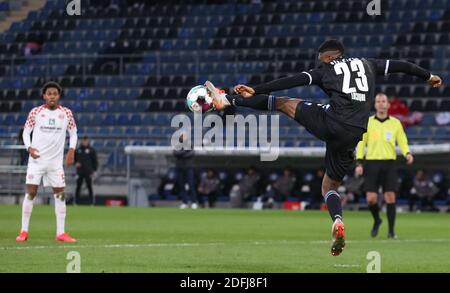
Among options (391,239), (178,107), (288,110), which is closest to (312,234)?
(391,239)

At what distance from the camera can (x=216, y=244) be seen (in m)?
15.1

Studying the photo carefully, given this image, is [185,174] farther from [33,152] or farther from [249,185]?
[33,152]

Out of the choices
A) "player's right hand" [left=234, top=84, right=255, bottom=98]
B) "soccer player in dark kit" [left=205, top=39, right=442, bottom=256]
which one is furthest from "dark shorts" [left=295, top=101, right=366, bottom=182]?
"player's right hand" [left=234, top=84, right=255, bottom=98]

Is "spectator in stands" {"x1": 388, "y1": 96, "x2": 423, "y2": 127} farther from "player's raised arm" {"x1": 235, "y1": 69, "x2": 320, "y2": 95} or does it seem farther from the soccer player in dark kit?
"player's raised arm" {"x1": 235, "y1": 69, "x2": 320, "y2": 95}

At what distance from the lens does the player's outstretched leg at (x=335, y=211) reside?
11062mm

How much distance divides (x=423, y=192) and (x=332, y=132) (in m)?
18.2

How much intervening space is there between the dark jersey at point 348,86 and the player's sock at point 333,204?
955mm

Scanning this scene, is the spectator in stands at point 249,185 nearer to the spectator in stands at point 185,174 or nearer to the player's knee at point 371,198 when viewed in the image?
the spectator in stands at point 185,174

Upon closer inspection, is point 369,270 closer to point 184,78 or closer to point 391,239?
point 391,239

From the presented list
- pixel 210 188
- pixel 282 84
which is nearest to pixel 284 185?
pixel 210 188

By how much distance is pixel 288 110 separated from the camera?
11859 millimetres

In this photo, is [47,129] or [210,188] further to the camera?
[210,188]

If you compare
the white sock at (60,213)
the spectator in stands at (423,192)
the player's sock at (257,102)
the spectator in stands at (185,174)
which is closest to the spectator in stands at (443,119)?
the spectator in stands at (423,192)

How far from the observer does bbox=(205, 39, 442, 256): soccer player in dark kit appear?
11.4 m
